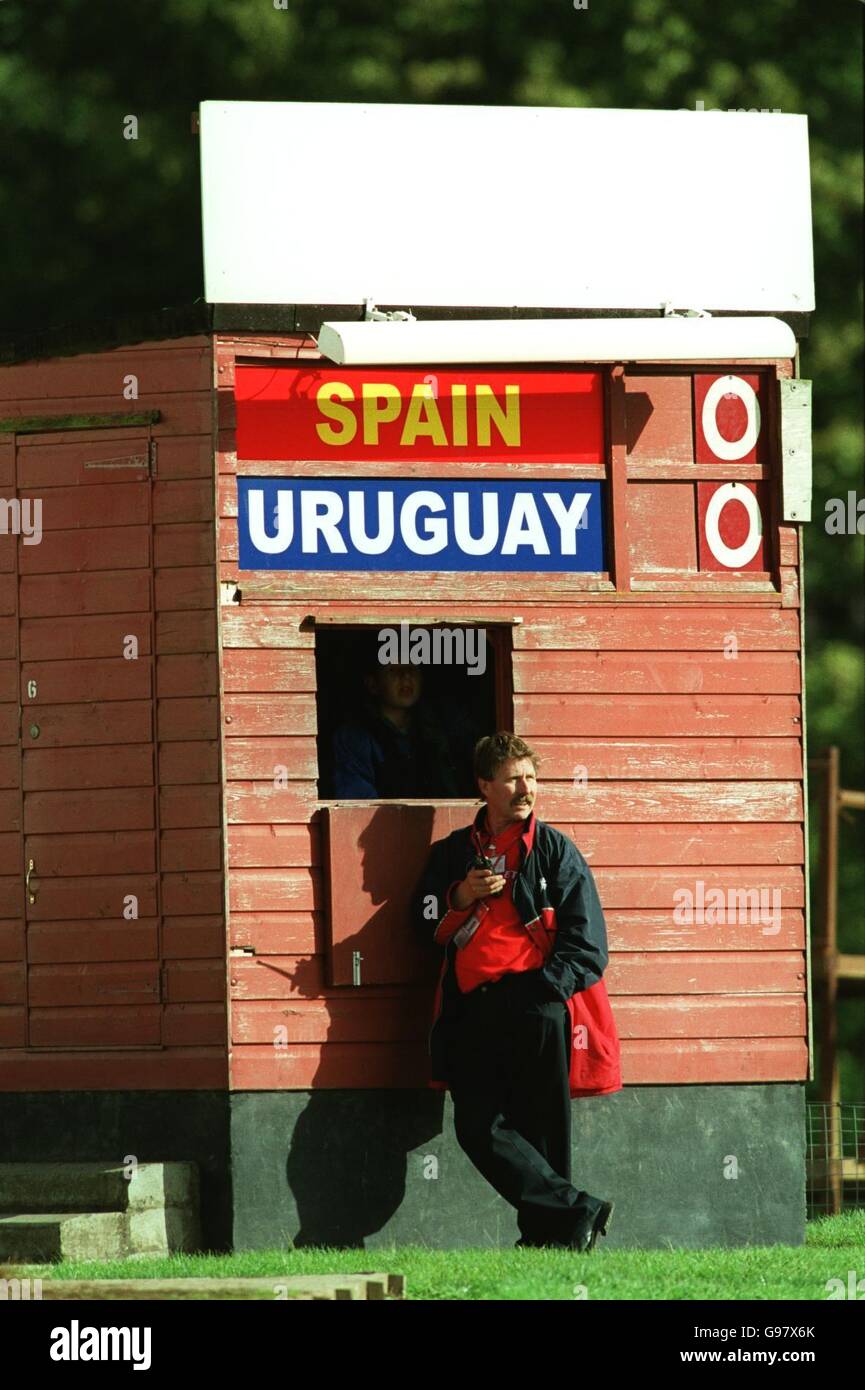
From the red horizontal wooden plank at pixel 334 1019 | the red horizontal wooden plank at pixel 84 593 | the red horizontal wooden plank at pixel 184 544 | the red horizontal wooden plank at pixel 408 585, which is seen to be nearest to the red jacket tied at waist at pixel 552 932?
the red horizontal wooden plank at pixel 334 1019

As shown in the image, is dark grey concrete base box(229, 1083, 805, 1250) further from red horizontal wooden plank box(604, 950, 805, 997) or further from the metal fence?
the metal fence

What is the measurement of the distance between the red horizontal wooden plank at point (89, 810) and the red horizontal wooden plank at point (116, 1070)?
1.08m

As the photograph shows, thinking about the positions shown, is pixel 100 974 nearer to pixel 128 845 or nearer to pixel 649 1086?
pixel 128 845

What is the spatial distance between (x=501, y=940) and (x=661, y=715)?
1.66 metres

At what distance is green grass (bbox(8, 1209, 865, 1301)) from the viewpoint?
9.60 metres

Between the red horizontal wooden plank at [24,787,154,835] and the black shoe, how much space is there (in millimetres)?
2845

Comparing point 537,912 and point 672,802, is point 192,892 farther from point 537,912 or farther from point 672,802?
point 672,802

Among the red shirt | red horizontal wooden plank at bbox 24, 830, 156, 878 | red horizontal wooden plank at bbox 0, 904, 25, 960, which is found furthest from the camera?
red horizontal wooden plank at bbox 0, 904, 25, 960

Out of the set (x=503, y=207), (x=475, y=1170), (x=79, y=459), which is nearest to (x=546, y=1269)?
(x=475, y=1170)

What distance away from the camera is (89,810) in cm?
1173

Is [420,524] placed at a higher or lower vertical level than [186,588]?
higher

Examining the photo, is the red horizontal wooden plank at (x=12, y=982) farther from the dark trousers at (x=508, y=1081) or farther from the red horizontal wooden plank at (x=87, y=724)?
the dark trousers at (x=508, y=1081)

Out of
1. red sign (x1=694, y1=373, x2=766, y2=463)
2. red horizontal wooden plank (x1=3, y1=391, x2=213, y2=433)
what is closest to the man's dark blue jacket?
red sign (x1=694, y1=373, x2=766, y2=463)

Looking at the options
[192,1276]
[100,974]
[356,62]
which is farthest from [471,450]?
[356,62]
